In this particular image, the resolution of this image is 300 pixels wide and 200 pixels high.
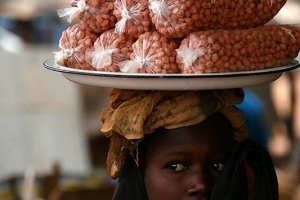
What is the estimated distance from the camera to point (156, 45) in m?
2.48

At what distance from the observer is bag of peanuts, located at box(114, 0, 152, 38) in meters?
2.53

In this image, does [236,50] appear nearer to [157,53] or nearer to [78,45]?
[157,53]

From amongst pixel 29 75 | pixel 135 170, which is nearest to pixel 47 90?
pixel 29 75

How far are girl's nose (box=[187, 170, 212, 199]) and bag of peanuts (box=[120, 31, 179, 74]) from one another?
36 centimetres

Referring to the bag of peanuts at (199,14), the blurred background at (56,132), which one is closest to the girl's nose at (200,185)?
the bag of peanuts at (199,14)

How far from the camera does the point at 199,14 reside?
2438 mm

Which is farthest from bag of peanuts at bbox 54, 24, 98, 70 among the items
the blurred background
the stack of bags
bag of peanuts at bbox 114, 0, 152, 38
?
the blurred background

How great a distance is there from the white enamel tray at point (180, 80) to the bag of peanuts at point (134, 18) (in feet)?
0.52

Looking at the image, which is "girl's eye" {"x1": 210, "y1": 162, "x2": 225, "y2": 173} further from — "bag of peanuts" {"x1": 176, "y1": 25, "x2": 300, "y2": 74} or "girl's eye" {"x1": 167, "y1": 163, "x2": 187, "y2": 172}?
"bag of peanuts" {"x1": 176, "y1": 25, "x2": 300, "y2": 74}

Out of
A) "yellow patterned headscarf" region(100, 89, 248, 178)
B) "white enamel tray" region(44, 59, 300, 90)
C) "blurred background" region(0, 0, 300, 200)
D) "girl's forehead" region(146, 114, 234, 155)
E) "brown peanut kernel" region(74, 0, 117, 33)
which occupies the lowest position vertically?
"blurred background" region(0, 0, 300, 200)

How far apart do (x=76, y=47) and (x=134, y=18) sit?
0.24m

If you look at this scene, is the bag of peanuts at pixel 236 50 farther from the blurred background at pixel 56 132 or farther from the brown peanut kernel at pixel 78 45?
the blurred background at pixel 56 132

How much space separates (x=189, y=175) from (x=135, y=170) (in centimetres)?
26

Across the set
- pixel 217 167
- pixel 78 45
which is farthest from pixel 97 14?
pixel 217 167
